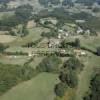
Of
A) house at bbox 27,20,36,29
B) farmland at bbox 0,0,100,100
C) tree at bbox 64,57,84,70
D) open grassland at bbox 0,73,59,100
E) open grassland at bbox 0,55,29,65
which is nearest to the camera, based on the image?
open grassland at bbox 0,73,59,100

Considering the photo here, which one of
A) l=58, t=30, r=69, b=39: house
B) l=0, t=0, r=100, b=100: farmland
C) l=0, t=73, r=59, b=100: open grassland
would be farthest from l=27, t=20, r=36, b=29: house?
l=0, t=73, r=59, b=100: open grassland

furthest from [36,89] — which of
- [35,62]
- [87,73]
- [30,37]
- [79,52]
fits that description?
[30,37]

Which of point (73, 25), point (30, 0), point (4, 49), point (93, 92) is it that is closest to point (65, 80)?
point (93, 92)

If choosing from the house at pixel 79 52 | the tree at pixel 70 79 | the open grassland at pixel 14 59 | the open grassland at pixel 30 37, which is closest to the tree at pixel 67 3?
the open grassland at pixel 30 37

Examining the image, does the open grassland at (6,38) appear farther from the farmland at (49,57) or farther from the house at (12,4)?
the house at (12,4)

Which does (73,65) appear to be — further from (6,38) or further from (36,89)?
(6,38)

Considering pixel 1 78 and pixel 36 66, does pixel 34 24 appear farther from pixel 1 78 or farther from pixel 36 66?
pixel 1 78

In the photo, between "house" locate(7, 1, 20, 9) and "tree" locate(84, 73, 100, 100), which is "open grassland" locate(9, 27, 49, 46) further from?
"house" locate(7, 1, 20, 9)
